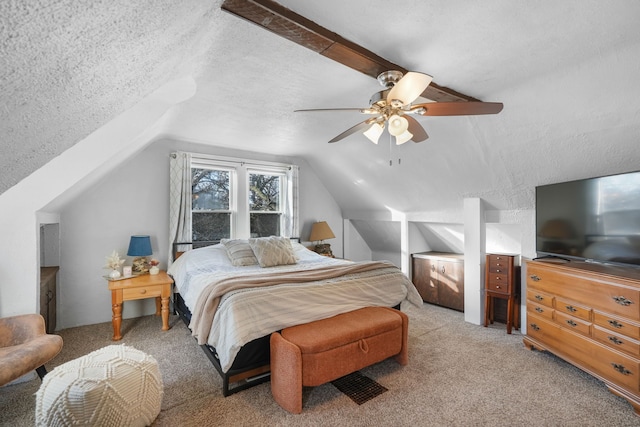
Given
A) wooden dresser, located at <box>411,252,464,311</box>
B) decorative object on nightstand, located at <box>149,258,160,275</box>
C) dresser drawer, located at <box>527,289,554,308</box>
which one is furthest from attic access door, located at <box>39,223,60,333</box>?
dresser drawer, located at <box>527,289,554,308</box>

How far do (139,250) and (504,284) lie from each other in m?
4.30

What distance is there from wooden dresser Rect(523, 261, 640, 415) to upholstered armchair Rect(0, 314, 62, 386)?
3.98 m

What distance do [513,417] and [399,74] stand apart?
2425 millimetres

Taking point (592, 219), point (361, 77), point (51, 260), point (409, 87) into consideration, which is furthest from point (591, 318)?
point (51, 260)

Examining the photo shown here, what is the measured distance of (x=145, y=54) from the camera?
1.20 m

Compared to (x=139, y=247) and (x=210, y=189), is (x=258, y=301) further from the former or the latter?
(x=210, y=189)

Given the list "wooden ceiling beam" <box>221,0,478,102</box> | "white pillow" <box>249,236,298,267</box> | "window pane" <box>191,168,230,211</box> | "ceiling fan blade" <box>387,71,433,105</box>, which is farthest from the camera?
"window pane" <box>191,168,230,211</box>

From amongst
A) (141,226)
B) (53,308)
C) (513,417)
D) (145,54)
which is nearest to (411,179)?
(513,417)

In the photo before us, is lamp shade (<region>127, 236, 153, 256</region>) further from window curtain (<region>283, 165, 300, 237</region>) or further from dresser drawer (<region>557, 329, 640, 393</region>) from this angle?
dresser drawer (<region>557, 329, 640, 393</region>)

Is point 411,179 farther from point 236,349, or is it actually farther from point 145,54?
point 145,54

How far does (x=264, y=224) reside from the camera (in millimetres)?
4832

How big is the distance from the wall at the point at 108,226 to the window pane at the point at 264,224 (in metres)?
1.25

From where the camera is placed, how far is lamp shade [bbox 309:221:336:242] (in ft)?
16.1

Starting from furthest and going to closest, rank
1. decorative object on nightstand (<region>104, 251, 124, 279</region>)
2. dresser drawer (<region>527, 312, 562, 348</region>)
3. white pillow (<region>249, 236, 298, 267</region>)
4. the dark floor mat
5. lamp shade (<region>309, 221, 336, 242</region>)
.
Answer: lamp shade (<region>309, 221, 336, 242</region>)
white pillow (<region>249, 236, 298, 267</region>)
decorative object on nightstand (<region>104, 251, 124, 279</region>)
dresser drawer (<region>527, 312, 562, 348</region>)
the dark floor mat
